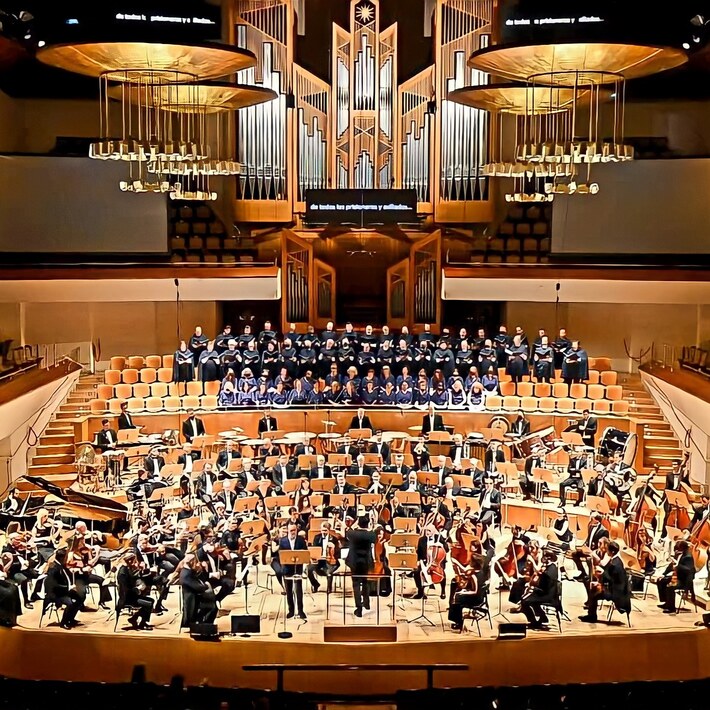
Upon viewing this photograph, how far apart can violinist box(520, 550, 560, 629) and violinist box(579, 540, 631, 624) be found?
39 cm

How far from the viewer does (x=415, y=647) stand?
10125mm

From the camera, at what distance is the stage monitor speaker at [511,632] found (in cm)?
1012

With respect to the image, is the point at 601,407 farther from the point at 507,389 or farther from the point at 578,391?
the point at 507,389

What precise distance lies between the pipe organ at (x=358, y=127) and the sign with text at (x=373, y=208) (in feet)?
1.81

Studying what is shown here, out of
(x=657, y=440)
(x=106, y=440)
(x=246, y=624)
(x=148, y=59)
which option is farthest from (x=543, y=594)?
(x=148, y=59)

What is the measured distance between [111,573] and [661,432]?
24.5 ft

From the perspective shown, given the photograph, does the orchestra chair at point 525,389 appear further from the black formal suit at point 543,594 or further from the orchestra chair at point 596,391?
the black formal suit at point 543,594

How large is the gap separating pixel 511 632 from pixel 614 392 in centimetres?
624

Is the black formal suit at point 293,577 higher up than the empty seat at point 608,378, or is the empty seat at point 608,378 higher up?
the empty seat at point 608,378

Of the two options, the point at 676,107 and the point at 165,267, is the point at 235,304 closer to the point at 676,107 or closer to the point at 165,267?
the point at 165,267

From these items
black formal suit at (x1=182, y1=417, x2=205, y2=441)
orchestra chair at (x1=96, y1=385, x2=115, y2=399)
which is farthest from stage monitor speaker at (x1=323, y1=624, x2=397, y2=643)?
orchestra chair at (x1=96, y1=385, x2=115, y2=399)

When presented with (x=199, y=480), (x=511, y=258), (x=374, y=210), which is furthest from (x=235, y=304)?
(x=199, y=480)

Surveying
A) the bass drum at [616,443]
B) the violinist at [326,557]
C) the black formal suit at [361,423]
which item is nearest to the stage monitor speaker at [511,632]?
the violinist at [326,557]

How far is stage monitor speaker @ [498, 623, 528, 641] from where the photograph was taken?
10.1m
